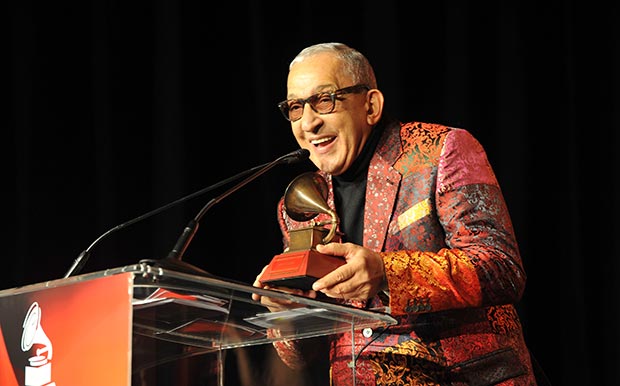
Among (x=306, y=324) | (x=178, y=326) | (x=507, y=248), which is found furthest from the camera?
Result: (x=507, y=248)

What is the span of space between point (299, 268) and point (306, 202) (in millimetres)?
215

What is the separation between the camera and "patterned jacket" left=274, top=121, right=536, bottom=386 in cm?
194

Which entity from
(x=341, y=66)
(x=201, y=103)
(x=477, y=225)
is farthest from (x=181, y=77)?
(x=477, y=225)

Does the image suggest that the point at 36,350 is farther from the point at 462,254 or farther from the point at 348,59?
the point at 348,59

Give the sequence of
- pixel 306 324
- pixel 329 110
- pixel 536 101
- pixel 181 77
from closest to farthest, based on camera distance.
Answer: pixel 306 324, pixel 329 110, pixel 536 101, pixel 181 77

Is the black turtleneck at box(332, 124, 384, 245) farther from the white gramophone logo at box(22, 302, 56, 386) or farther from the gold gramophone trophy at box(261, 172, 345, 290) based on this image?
the white gramophone logo at box(22, 302, 56, 386)

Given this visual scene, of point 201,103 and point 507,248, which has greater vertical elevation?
point 201,103

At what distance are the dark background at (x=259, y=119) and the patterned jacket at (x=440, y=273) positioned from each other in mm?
953

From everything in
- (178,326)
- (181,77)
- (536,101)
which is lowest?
(178,326)

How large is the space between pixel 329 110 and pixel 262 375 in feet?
2.82

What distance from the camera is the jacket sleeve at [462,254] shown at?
1919 millimetres

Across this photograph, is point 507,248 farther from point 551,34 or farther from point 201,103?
point 201,103

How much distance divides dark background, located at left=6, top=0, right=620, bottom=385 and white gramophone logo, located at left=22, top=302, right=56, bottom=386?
1.87 meters

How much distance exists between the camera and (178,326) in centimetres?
163
